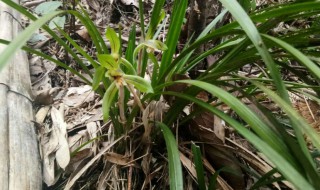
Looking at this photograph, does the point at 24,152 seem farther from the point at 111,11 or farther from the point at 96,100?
the point at 111,11

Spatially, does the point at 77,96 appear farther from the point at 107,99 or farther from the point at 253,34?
the point at 253,34

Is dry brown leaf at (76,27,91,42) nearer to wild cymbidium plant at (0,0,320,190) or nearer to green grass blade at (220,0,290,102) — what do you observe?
wild cymbidium plant at (0,0,320,190)

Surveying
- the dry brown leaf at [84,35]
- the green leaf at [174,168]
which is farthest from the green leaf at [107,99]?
the dry brown leaf at [84,35]

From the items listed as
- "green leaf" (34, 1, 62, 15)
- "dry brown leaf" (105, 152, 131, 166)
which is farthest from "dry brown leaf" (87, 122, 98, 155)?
"green leaf" (34, 1, 62, 15)

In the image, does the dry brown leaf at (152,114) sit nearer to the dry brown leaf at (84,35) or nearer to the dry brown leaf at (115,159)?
the dry brown leaf at (115,159)

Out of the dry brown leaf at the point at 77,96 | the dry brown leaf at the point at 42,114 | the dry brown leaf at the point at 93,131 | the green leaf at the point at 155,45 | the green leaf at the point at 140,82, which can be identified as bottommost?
the dry brown leaf at the point at 93,131

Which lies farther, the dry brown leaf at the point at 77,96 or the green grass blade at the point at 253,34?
the dry brown leaf at the point at 77,96

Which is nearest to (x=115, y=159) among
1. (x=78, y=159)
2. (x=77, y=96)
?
(x=78, y=159)

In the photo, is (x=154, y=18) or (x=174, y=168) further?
(x=154, y=18)

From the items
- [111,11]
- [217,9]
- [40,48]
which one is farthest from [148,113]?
[111,11]
